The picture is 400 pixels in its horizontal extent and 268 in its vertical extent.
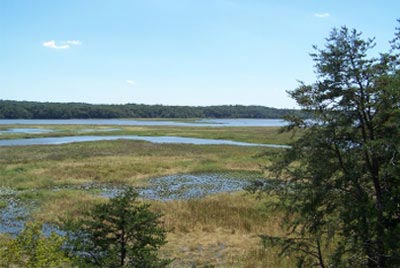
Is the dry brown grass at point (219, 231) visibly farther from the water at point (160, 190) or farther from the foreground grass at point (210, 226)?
the water at point (160, 190)

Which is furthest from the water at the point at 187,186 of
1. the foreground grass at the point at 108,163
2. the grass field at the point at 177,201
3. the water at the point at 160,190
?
the foreground grass at the point at 108,163

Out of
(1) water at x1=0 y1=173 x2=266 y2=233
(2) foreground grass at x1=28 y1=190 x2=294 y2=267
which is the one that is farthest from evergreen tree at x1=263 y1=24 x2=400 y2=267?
(1) water at x1=0 y1=173 x2=266 y2=233

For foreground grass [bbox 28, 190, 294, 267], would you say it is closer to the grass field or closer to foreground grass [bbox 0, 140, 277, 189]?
the grass field

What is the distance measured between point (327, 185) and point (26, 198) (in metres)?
19.3

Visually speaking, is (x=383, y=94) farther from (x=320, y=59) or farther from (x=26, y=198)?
(x=26, y=198)

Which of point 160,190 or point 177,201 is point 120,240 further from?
point 160,190

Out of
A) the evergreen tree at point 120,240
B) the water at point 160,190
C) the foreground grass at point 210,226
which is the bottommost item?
the water at point 160,190

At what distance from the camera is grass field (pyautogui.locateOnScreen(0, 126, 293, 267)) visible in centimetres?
1370

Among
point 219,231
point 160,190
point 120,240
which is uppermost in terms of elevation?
point 120,240

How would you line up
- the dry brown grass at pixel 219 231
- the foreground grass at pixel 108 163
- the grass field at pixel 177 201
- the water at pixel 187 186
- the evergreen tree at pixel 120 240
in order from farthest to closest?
the foreground grass at pixel 108 163 → the water at pixel 187 186 → the grass field at pixel 177 201 → the dry brown grass at pixel 219 231 → the evergreen tree at pixel 120 240

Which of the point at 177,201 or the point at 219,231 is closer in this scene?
the point at 219,231

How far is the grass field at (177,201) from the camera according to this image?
13695 millimetres

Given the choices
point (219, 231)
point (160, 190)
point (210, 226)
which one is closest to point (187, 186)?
point (160, 190)

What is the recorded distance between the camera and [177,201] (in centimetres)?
2083
